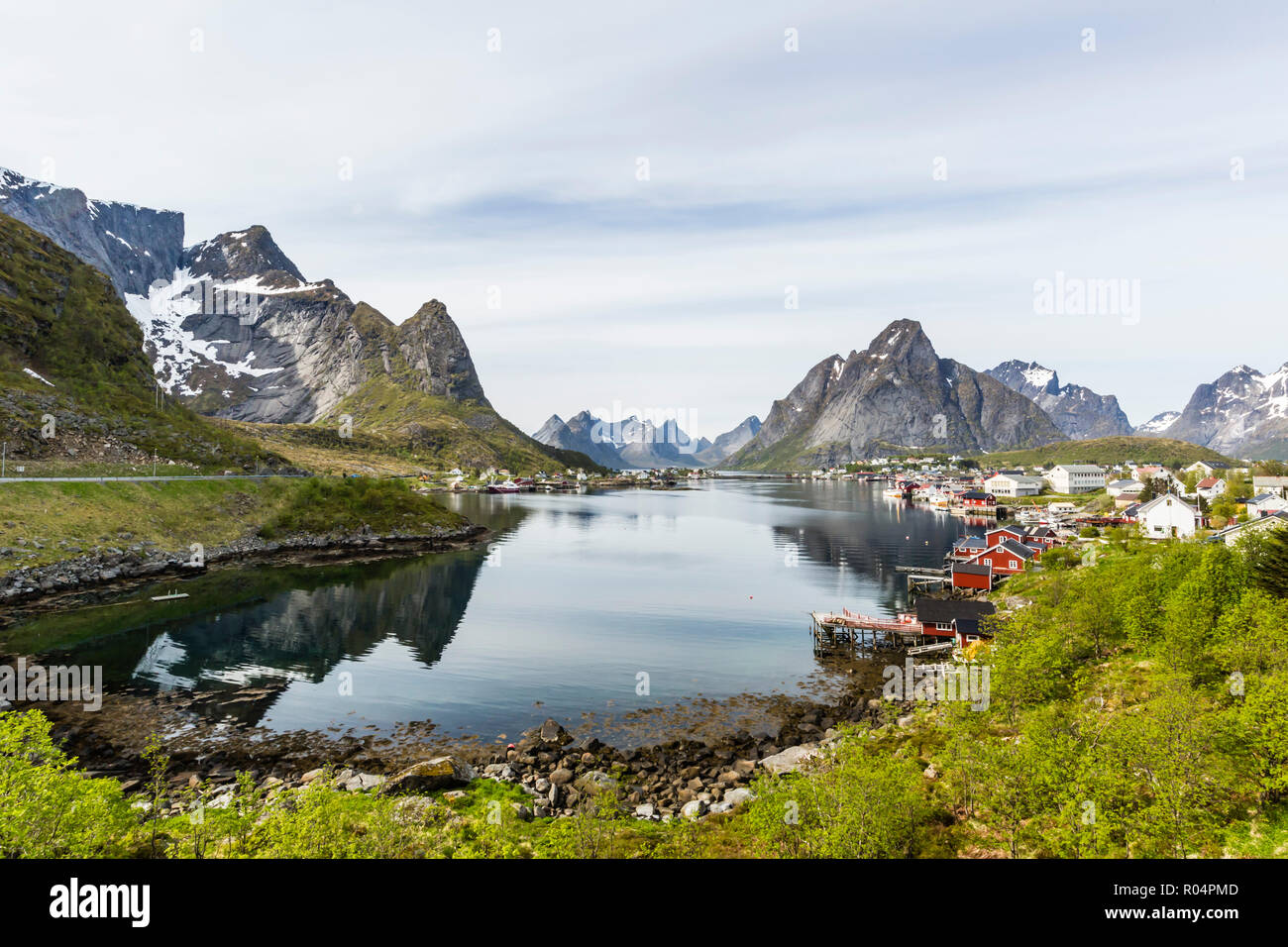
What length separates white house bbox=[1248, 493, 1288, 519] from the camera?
75500 millimetres

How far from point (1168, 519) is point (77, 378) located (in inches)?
6347

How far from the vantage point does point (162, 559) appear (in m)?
74.6

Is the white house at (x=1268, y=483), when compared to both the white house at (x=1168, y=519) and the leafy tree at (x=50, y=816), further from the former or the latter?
the leafy tree at (x=50, y=816)

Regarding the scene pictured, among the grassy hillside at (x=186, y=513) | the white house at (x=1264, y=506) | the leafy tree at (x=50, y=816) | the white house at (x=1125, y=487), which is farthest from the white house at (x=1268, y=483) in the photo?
the leafy tree at (x=50, y=816)

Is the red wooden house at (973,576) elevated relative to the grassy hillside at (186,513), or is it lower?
lower

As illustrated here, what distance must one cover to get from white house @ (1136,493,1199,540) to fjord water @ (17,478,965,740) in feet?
89.7

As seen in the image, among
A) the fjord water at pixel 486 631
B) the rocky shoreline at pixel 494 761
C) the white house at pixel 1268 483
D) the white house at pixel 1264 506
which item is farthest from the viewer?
the white house at pixel 1268 483

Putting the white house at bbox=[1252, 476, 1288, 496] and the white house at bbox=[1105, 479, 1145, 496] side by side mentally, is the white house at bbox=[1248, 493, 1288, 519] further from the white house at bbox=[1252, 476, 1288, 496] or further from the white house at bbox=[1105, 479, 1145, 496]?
the white house at bbox=[1105, 479, 1145, 496]

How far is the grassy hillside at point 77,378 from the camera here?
8494cm

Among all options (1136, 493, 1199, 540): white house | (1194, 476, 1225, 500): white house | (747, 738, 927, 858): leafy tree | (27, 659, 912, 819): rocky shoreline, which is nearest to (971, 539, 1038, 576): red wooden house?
(1136, 493, 1199, 540): white house

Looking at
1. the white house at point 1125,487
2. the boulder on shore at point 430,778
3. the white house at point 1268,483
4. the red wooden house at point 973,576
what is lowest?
the boulder on shore at point 430,778

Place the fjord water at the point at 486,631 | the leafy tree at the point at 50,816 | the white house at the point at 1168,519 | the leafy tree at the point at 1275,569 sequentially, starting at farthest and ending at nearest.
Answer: the white house at the point at 1168,519 → the fjord water at the point at 486,631 → the leafy tree at the point at 1275,569 → the leafy tree at the point at 50,816

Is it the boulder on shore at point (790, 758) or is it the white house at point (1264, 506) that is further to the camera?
the white house at point (1264, 506)

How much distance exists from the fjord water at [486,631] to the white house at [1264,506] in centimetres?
3712
